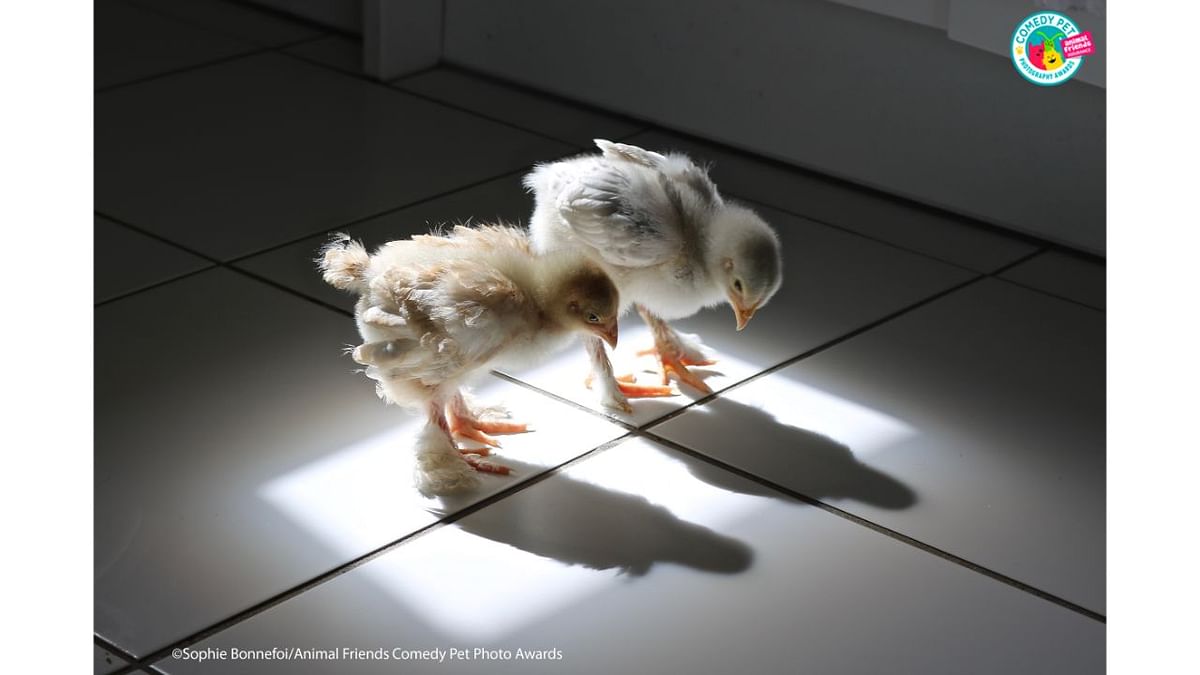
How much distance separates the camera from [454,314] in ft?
6.94

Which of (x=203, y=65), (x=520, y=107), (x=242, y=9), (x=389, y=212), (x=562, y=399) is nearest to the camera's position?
(x=562, y=399)

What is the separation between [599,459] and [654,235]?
0.38 m

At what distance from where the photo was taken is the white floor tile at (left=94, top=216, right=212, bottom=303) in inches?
113

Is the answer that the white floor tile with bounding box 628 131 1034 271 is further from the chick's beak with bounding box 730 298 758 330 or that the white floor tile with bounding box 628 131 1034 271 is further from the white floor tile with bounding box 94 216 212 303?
the white floor tile with bounding box 94 216 212 303

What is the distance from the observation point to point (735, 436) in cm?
248

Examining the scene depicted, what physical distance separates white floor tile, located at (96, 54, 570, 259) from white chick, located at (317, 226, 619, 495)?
896 millimetres

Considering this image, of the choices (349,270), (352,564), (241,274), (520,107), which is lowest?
(352,564)

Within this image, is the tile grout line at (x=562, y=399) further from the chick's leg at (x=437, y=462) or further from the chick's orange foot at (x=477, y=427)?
the chick's leg at (x=437, y=462)

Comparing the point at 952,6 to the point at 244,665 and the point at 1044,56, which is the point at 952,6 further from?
the point at 244,665

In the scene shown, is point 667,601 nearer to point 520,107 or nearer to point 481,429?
point 481,429

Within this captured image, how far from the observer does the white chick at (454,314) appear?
2139 mm

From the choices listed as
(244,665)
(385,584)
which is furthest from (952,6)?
(244,665)

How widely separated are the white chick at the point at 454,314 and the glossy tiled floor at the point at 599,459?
12 centimetres

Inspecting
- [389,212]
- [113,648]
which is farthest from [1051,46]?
[113,648]
